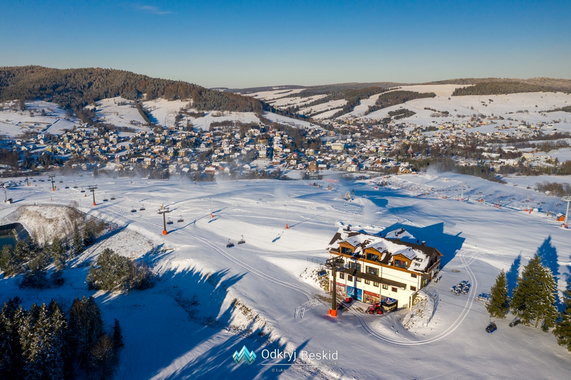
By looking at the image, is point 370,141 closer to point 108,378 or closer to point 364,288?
point 364,288

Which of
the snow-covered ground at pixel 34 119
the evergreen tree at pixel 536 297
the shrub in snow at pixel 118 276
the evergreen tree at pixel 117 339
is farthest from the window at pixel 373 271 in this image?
the snow-covered ground at pixel 34 119

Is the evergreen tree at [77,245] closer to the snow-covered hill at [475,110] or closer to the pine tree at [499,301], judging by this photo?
the pine tree at [499,301]

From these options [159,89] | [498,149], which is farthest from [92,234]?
[159,89]

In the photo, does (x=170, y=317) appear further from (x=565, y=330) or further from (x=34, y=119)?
(x=34, y=119)

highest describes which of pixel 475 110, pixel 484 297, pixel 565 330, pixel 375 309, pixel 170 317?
pixel 475 110

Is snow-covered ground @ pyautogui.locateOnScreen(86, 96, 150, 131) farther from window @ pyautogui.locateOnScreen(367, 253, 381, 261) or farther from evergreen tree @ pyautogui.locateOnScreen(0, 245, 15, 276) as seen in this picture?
window @ pyautogui.locateOnScreen(367, 253, 381, 261)

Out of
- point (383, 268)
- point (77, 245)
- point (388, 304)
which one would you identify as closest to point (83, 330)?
point (388, 304)

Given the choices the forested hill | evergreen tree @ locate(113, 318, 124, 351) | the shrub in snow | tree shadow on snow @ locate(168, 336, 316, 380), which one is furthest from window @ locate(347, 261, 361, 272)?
the forested hill
